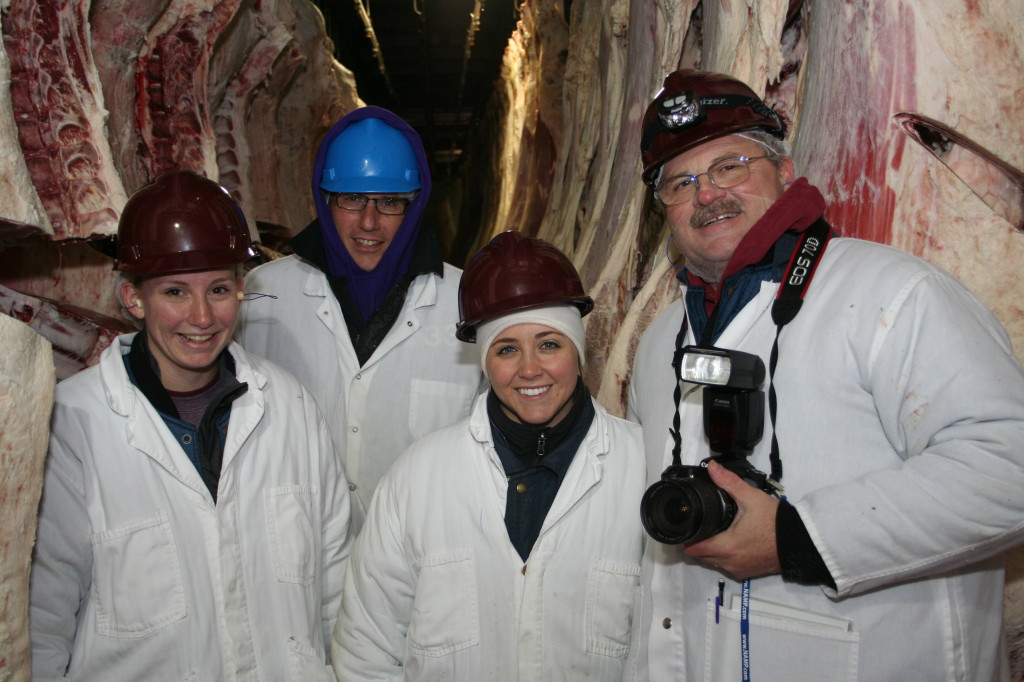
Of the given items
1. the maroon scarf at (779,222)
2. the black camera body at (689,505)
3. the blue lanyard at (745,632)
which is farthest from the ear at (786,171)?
the blue lanyard at (745,632)

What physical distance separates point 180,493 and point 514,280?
3.29ft

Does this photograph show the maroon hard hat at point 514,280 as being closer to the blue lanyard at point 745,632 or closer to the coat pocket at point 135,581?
the blue lanyard at point 745,632

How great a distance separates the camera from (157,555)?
194cm

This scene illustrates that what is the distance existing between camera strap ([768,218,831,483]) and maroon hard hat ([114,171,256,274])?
1421 mm

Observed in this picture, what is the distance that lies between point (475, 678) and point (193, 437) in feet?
3.10

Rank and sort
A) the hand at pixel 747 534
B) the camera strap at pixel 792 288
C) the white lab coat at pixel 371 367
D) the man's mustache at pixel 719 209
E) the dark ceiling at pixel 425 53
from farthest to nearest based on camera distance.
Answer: the dark ceiling at pixel 425 53 → the white lab coat at pixel 371 367 → the man's mustache at pixel 719 209 → the camera strap at pixel 792 288 → the hand at pixel 747 534

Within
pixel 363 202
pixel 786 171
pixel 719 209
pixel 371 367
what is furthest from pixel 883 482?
pixel 363 202

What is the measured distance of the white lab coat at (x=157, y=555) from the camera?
1893 millimetres

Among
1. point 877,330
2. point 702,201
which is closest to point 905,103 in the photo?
point 702,201

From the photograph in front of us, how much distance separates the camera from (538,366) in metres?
2.02

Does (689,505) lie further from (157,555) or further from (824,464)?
(157,555)

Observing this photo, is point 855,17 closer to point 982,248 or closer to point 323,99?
point 982,248

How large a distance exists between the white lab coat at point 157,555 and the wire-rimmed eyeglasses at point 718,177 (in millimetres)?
1255

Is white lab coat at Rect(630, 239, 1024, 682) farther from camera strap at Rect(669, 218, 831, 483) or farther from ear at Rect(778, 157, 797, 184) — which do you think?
ear at Rect(778, 157, 797, 184)
